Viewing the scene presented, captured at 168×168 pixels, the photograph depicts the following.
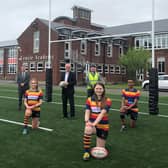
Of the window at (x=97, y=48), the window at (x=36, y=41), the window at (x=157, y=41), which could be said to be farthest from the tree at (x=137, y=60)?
the window at (x=36, y=41)

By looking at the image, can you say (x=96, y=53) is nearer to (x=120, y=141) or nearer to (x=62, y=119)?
(x=62, y=119)

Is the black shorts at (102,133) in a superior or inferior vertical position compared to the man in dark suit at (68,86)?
inferior

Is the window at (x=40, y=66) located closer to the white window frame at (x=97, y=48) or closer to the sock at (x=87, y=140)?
the white window frame at (x=97, y=48)

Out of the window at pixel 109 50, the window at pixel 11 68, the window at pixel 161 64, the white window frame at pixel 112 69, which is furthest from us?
the window at pixel 11 68

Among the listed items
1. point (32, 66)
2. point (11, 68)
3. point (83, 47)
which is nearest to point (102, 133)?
point (83, 47)

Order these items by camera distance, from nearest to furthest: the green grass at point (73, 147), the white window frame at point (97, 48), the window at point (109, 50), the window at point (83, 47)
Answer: the green grass at point (73, 147)
the window at point (83, 47)
the white window frame at point (97, 48)
the window at point (109, 50)

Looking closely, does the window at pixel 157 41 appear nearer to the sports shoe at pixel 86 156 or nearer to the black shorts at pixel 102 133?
the black shorts at pixel 102 133

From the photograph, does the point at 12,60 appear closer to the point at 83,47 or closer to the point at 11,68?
the point at 11,68

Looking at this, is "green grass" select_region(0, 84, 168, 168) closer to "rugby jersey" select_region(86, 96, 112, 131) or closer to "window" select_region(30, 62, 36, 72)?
"rugby jersey" select_region(86, 96, 112, 131)

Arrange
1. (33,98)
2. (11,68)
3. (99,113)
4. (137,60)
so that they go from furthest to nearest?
(11,68), (137,60), (33,98), (99,113)

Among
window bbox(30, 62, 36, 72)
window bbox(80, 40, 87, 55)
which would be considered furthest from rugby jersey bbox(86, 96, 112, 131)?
window bbox(30, 62, 36, 72)

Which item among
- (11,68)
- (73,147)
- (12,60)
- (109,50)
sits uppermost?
(109,50)

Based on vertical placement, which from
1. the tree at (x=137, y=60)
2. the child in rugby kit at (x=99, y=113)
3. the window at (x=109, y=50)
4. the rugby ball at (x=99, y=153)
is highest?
the window at (x=109, y=50)

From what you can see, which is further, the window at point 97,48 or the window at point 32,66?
the window at point 97,48
